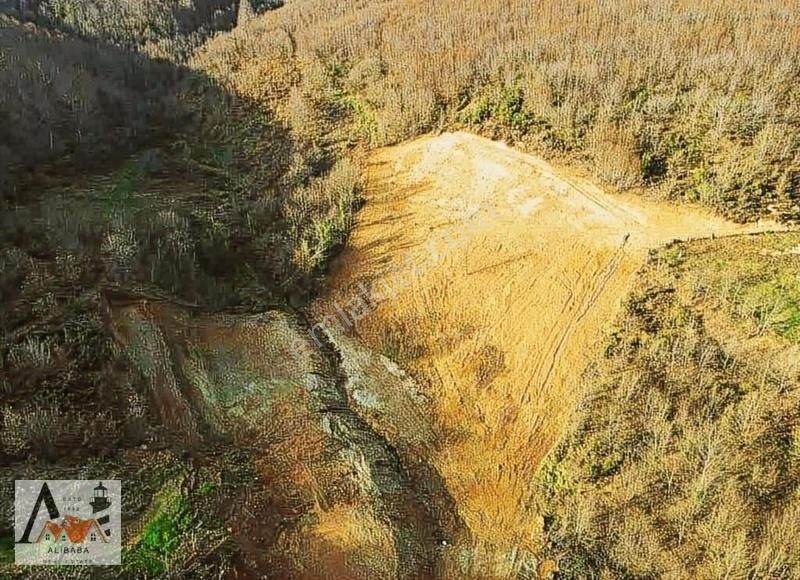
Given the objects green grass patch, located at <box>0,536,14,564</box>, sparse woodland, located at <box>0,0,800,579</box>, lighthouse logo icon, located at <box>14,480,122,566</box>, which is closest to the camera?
green grass patch, located at <box>0,536,14,564</box>

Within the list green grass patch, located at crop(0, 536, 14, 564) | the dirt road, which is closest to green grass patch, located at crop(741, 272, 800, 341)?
the dirt road

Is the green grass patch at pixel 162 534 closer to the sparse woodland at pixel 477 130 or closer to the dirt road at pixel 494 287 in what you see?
the sparse woodland at pixel 477 130

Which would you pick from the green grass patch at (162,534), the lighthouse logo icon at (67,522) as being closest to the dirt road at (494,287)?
the green grass patch at (162,534)

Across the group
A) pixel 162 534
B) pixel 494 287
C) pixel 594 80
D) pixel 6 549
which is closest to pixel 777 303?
pixel 494 287

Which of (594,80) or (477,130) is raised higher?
(594,80)

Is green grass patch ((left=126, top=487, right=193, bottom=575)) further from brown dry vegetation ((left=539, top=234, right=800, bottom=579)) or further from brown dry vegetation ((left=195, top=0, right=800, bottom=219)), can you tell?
brown dry vegetation ((left=195, top=0, right=800, bottom=219))

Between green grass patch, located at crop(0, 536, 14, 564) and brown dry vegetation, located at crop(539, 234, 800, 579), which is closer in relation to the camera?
green grass patch, located at crop(0, 536, 14, 564)

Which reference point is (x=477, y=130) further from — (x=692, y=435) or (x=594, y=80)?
(x=692, y=435)
